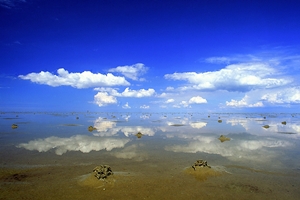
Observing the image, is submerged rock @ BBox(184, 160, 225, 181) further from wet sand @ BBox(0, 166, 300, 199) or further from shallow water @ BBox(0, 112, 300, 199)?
wet sand @ BBox(0, 166, 300, 199)

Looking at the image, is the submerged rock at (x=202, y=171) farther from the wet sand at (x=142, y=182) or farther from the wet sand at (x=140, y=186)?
the wet sand at (x=140, y=186)

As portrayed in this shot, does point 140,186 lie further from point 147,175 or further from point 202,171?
point 202,171

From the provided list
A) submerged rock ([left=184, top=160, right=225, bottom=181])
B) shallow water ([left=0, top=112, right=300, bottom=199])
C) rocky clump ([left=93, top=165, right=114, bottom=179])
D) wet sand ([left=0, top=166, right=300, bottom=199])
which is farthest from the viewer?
submerged rock ([left=184, top=160, right=225, bottom=181])

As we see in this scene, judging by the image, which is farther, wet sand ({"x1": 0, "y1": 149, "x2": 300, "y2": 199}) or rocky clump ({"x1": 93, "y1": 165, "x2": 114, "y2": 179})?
rocky clump ({"x1": 93, "y1": 165, "x2": 114, "y2": 179})

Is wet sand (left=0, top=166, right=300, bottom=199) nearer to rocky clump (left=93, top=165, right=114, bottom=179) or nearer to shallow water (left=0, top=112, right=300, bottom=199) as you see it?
shallow water (left=0, top=112, right=300, bottom=199)

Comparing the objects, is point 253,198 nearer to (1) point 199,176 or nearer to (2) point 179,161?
(1) point 199,176

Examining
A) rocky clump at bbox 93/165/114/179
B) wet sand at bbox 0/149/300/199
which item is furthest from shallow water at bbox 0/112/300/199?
rocky clump at bbox 93/165/114/179

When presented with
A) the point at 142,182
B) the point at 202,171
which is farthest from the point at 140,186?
the point at 202,171

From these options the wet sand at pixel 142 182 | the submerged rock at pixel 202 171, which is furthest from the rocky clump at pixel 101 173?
the submerged rock at pixel 202 171

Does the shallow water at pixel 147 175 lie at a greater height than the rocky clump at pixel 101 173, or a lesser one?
lesser

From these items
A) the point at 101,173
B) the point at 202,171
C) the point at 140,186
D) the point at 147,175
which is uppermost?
the point at 101,173

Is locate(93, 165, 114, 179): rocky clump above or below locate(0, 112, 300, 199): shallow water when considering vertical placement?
above

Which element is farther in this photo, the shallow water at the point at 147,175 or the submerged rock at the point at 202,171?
the submerged rock at the point at 202,171

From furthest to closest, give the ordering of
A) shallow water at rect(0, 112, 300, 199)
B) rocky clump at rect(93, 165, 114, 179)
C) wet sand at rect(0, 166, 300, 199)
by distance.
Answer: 1. rocky clump at rect(93, 165, 114, 179)
2. shallow water at rect(0, 112, 300, 199)
3. wet sand at rect(0, 166, 300, 199)
